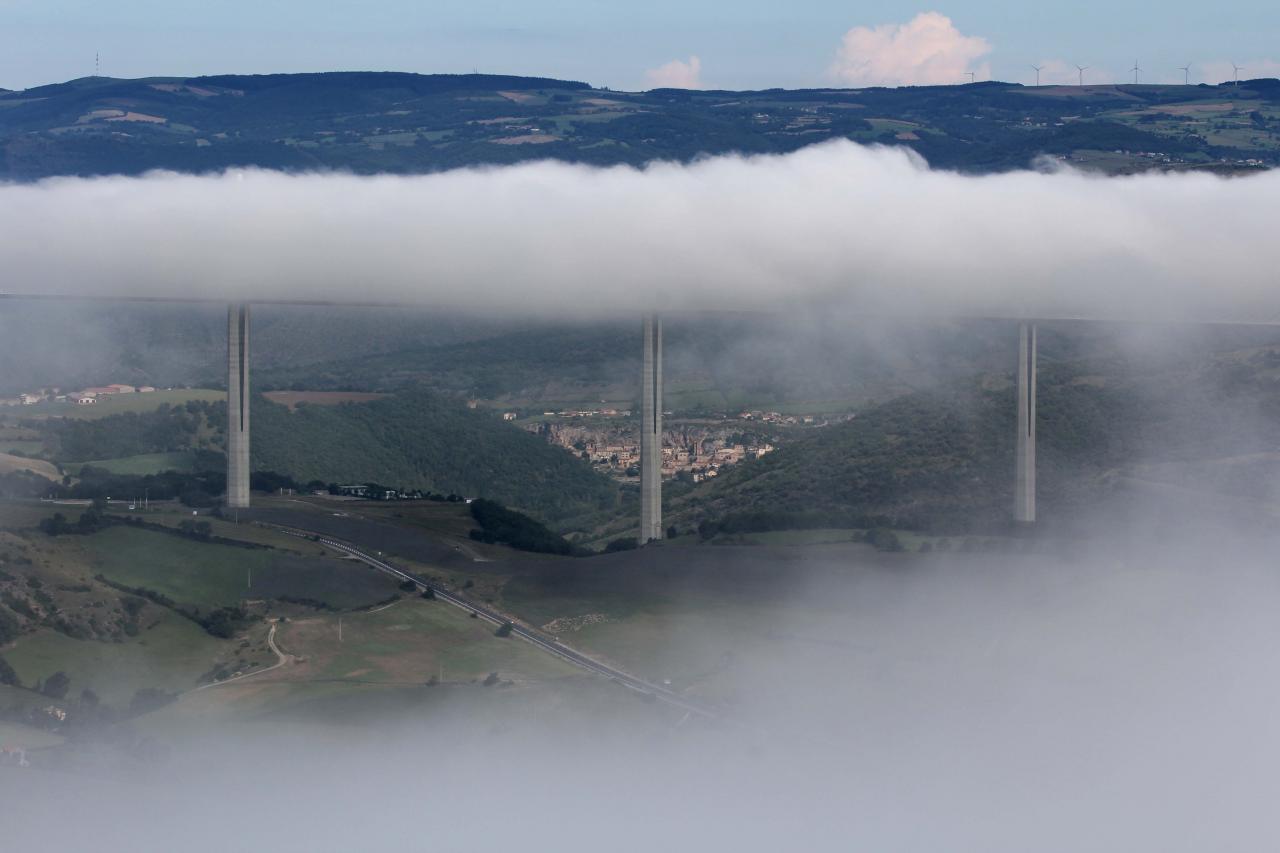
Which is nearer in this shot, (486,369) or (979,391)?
(979,391)

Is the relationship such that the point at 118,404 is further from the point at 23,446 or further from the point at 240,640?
the point at 240,640

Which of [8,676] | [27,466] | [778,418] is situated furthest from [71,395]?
[8,676]

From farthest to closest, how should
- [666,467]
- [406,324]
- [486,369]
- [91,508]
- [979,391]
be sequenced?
[406,324] < [486,369] < [666,467] < [979,391] < [91,508]

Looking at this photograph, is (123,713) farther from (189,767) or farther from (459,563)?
(459,563)

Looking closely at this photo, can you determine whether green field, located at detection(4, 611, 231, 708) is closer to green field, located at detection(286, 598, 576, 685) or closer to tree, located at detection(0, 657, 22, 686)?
tree, located at detection(0, 657, 22, 686)

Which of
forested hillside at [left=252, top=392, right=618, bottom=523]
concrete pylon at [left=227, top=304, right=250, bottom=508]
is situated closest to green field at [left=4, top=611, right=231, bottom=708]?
concrete pylon at [left=227, top=304, right=250, bottom=508]

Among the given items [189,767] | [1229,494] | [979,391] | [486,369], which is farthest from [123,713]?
[486,369]
